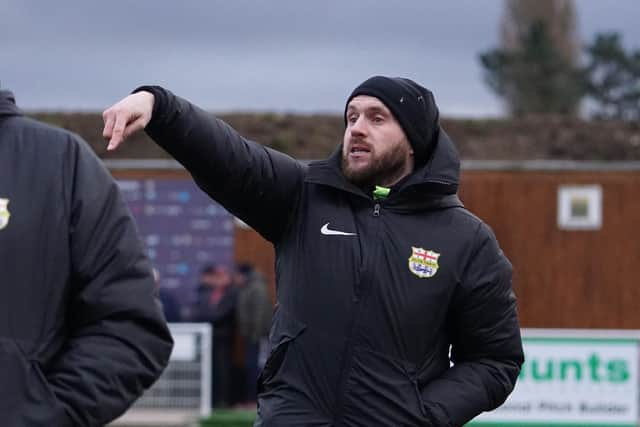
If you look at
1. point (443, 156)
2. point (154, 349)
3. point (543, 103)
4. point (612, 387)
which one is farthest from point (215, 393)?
point (543, 103)

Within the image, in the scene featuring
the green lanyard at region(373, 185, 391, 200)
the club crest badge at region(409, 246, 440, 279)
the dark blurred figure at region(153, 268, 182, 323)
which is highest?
the green lanyard at region(373, 185, 391, 200)

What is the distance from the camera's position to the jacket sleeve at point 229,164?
16.2 feet

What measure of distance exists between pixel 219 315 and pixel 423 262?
15462 mm

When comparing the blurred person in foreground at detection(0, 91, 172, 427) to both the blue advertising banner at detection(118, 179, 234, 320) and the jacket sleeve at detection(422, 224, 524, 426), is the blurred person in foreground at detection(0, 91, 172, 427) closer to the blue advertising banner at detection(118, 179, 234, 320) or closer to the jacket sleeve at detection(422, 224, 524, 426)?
the jacket sleeve at detection(422, 224, 524, 426)

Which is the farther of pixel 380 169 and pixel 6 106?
pixel 380 169

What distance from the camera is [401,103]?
5.53 metres

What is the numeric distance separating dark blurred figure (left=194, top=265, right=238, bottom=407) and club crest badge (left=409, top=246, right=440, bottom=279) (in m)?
13.2

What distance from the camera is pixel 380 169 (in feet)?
18.0

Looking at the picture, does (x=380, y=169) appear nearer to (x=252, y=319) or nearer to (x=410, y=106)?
(x=410, y=106)

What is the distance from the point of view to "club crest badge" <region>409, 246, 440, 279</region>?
5.32 m

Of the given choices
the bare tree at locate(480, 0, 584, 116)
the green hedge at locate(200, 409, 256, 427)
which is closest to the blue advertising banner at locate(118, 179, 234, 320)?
the green hedge at locate(200, 409, 256, 427)

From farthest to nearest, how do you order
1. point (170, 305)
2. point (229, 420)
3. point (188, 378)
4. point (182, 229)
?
1. point (182, 229)
2. point (170, 305)
3. point (188, 378)
4. point (229, 420)

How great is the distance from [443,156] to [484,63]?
1609 inches

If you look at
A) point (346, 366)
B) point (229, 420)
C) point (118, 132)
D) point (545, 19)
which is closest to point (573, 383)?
point (229, 420)
